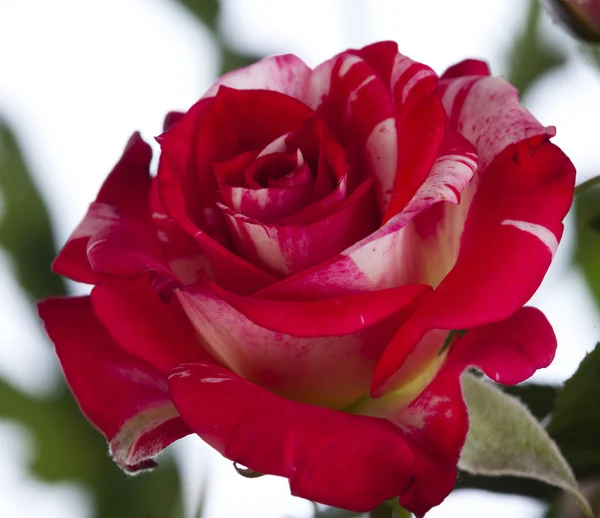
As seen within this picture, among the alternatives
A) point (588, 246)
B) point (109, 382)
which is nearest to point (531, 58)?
point (588, 246)

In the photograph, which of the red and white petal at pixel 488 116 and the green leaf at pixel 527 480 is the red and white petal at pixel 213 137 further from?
the green leaf at pixel 527 480

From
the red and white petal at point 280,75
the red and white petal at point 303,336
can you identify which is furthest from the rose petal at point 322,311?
the red and white petal at point 280,75

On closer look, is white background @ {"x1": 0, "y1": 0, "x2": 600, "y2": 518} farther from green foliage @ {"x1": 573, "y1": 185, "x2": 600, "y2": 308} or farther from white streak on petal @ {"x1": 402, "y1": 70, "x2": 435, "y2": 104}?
white streak on petal @ {"x1": 402, "y1": 70, "x2": 435, "y2": 104}

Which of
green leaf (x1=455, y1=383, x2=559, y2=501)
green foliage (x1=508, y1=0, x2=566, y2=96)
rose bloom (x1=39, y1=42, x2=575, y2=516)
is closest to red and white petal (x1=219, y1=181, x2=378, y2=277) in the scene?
rose bloom (x1=39, y1=42, x2=575, y2=516)

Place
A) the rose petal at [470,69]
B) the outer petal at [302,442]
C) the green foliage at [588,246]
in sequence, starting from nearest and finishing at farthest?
the outer petal at [302,442] → the rose petal at [470,69] → the green foliage at [588,246]

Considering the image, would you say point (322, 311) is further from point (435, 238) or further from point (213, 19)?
point (213, 19)

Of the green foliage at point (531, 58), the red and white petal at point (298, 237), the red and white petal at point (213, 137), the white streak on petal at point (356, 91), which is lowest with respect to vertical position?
the green foliage at point (531, 58)
